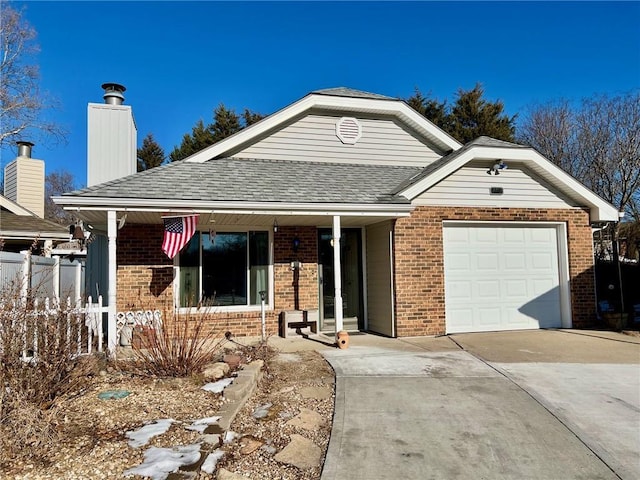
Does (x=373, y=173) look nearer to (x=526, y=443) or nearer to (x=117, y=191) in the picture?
(x=117, y=191)

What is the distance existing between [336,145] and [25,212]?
10862 mm

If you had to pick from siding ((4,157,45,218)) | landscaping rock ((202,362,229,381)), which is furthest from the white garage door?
siding ((4,157,45,218))

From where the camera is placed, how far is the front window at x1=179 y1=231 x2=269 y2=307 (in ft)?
32.1

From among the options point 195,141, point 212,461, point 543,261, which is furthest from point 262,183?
point 195,141

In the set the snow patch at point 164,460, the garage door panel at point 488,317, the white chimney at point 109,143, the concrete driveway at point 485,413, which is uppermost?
the white chimney at point 109,143

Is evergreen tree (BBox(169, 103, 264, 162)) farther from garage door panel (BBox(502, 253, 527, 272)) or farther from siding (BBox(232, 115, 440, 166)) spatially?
garage door panel (BBox(502, 253, 527, 272))

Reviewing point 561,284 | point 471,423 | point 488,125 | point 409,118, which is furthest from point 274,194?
point 488,125

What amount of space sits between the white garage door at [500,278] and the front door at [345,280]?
6.99 feet

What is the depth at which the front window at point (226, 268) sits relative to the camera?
9.80 m

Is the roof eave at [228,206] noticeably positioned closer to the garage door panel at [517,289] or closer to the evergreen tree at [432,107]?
the garage door panel at [517,289]

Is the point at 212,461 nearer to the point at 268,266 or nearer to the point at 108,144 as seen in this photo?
the point at 268,266

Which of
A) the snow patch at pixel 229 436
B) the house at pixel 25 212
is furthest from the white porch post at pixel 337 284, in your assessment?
the house at pixel 25 212

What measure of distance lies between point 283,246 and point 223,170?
7.04 ft

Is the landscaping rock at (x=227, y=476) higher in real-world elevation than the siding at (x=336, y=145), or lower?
lower
